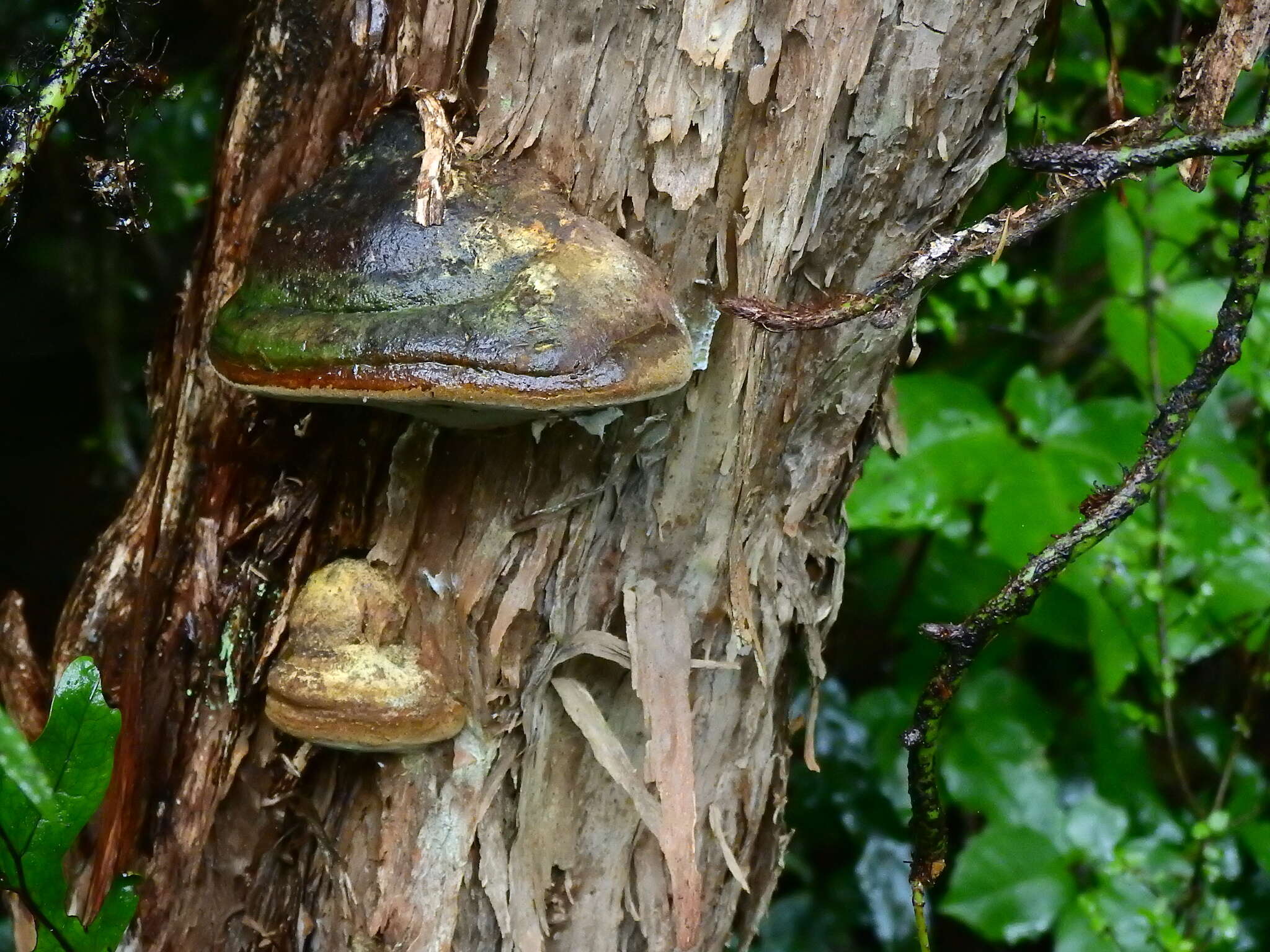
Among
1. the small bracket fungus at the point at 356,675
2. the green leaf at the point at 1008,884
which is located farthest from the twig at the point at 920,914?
the green leaf at the point at 1008,884

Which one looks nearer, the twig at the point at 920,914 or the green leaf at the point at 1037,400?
the twig at the point at 920,914

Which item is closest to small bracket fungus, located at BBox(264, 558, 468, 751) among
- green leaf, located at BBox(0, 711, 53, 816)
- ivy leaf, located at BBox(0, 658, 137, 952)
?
ivy leaf, located at BBox(0, 658, 137, 952)

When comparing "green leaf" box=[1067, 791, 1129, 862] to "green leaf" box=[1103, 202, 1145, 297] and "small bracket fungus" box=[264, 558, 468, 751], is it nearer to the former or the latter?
"green leaf" box=[1103, 202, 1145, 297]

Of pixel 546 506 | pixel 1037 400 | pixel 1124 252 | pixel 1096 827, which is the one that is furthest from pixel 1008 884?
pixel 546 506

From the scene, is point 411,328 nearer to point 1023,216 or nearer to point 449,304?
point 449,304

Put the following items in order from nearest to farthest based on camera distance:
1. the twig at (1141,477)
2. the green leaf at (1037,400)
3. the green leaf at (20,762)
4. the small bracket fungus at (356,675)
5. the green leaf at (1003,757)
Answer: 1. the green leaf at (20,762)
2. the twig at (1141,477)
3. the small bracket fungus at (356,675)
4. the green leaf at (1037,400)
5. the green leaf at (1003,757)

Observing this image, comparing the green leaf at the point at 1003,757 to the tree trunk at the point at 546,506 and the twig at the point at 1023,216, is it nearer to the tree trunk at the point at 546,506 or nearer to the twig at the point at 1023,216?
the tree trunk at the point at 546,506
